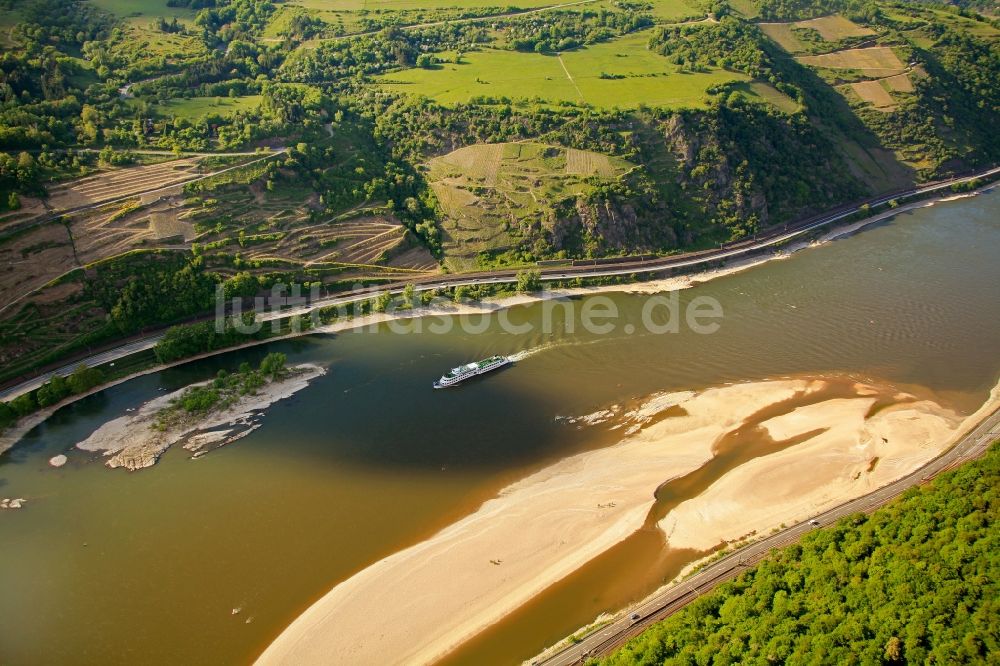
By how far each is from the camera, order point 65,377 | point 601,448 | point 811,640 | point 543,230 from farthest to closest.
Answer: point 543,230, point 65,377, point 601,448, point 811,640

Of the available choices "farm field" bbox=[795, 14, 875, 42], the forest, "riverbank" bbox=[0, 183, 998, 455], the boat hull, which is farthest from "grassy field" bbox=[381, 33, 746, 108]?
the forest

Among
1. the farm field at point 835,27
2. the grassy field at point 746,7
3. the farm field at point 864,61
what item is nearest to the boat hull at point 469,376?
the farm field at point 864,61

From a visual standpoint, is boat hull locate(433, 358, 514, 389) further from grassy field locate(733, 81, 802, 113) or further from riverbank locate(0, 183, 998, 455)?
grassy field locate(733, 81, 802, 113)

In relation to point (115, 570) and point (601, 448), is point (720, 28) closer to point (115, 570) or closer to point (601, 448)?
point (601, 448)

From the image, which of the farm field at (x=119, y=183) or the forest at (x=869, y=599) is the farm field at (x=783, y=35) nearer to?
the forest at (x=869, y=599)

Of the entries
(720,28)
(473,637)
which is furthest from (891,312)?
(720,28)

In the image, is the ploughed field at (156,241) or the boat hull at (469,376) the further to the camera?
the ploughed field at (156,241)
